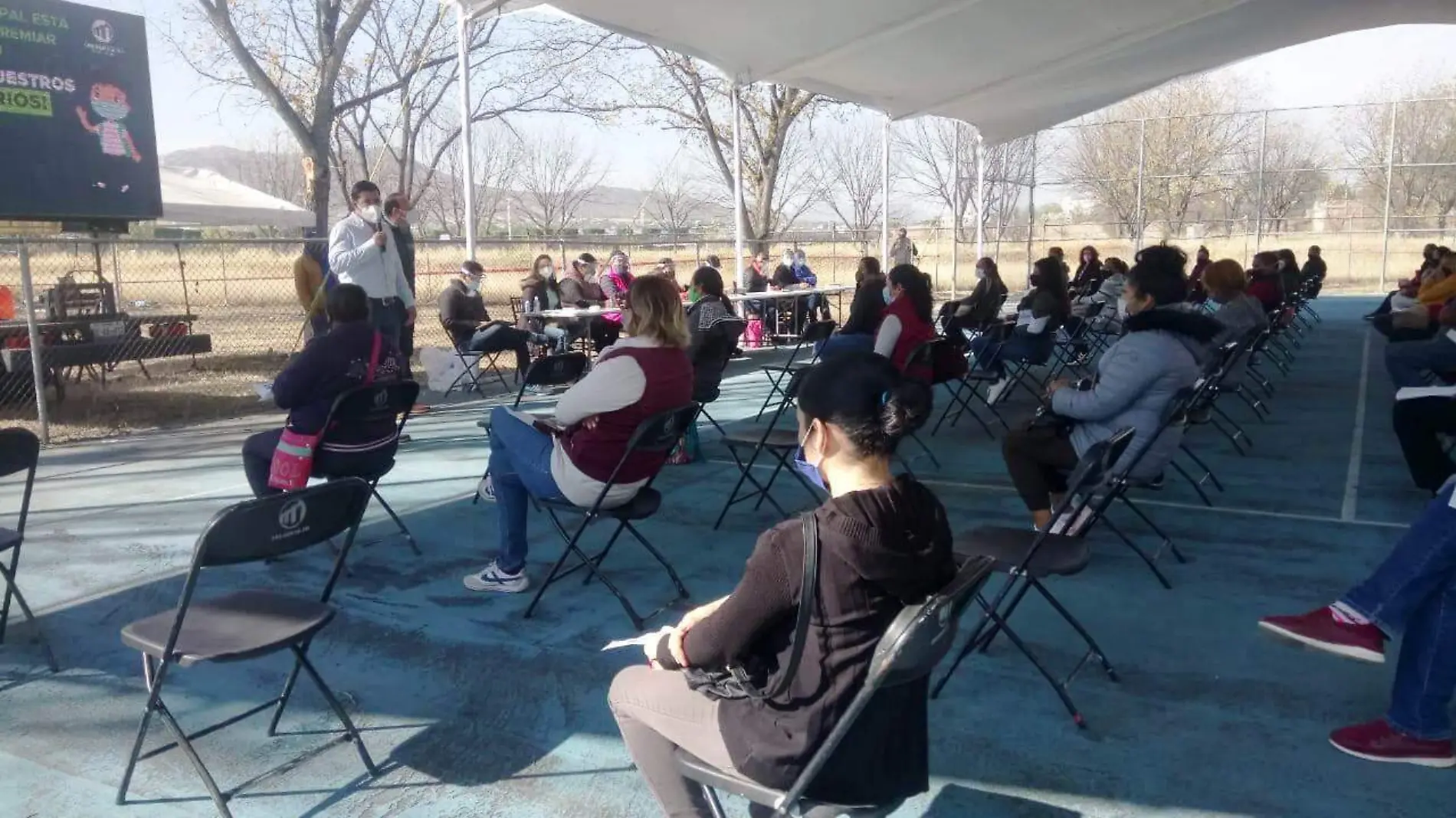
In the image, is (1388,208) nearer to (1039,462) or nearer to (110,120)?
(1039,462)

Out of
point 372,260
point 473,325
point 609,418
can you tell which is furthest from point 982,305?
point 609,418

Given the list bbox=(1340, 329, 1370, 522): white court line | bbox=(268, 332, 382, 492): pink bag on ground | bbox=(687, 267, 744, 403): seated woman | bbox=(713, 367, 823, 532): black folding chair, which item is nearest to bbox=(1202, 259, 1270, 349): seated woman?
bbox=(1340, 329, 1370, 522): white court line

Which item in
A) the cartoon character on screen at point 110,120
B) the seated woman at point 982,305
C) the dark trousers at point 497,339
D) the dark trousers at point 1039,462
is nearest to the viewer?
the dark trousers at point 1039,462

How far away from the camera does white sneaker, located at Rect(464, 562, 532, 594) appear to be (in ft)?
14.1

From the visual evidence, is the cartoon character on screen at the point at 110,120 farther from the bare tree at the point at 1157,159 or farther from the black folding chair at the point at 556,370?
the bare tree at the point at 1157,159

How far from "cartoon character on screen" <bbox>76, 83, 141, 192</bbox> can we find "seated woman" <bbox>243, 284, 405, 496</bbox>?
9596mm

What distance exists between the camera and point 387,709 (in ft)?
10.7

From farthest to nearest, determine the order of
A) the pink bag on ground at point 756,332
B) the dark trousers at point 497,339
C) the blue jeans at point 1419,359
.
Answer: the pink bag on ground at point 756,332
the dark trousers at point 497,339
the blue jeans at point 1419,359

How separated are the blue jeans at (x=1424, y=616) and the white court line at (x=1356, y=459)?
2.78m

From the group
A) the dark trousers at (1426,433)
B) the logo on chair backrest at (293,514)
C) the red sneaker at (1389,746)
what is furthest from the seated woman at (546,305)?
the red sneaker at (1389,746)

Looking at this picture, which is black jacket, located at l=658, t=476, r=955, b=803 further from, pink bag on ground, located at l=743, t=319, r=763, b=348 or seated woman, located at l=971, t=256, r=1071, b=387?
pink bag on ground, located at l=743, t=319, r=763, b=348

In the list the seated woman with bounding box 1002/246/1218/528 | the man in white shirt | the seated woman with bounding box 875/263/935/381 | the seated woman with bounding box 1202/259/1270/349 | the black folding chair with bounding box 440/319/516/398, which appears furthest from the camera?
the black folding chair with bounding box 440/319/516/398

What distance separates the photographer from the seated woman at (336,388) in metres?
4.33

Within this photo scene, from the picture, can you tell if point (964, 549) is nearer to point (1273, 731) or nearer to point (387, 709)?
point (1273, 731)
